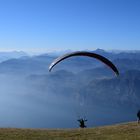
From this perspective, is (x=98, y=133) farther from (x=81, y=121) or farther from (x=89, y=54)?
(x=89, y=54)

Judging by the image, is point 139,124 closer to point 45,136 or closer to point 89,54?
point 45,136

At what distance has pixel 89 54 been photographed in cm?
3030

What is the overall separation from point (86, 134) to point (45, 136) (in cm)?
540

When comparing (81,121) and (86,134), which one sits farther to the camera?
(81,121)

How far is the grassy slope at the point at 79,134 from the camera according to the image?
139ft

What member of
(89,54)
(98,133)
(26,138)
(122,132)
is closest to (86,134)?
(98,133)

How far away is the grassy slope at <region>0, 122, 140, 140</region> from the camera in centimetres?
4244

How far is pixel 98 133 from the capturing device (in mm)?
45688

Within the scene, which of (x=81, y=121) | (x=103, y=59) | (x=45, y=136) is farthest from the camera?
(x=81, y=121)

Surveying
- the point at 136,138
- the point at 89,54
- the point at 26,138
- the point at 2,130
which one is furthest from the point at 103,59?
the point at 2,130

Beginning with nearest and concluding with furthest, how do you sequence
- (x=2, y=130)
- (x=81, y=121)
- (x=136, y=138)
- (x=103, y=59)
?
(x=103, y=59)
(x=136, y=138)
(x=2, y=130)
(x=81, y=121)

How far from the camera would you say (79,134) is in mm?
45344

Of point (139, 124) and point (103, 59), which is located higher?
point (103, 59)

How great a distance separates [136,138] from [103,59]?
→ 48.0ft
